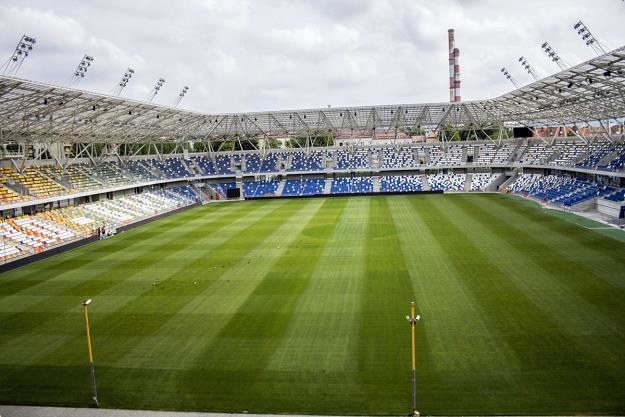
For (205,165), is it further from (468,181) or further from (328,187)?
(468,181)

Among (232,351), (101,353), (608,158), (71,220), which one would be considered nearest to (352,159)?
(608,158)

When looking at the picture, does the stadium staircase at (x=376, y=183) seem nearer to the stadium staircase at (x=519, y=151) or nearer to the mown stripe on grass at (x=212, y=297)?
the stadium staircase at (x=519, y=151)

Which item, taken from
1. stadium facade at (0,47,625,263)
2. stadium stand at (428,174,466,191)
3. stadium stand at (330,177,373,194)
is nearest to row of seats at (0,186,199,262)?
stadium facade at (0,47,625,263)

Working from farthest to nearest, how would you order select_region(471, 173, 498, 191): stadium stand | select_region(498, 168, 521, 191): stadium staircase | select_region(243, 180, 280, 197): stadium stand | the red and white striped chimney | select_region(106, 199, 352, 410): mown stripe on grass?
the red and white striped chimney, select_region(243, 180, 280, 197): stadium stand, select_region(471, 173, 498, 191): stadium stand, select_region(498, 168, 521, 191): stadium staircase, select_region(106, 199, 352, 410): mown stripe on grass

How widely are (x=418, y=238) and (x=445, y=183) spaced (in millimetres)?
30641

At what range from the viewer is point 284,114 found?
54531 millimetres

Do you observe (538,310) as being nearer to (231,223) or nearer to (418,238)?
(418,238)

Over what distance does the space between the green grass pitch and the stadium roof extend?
10150mm

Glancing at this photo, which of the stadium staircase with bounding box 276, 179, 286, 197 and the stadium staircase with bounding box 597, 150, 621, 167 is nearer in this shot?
the stadium staircase with bounding box 597, 150, 621, 167

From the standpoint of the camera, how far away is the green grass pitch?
37.9 ft

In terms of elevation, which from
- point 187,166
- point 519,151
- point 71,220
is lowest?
point 71,220

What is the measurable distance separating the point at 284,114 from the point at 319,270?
3521cm

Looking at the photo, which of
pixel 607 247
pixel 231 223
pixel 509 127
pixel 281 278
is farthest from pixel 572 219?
pixel 509 127

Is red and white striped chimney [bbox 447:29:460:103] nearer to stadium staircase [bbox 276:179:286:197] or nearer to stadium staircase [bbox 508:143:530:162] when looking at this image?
stadium staircase [bbox 508:143:530:162]
